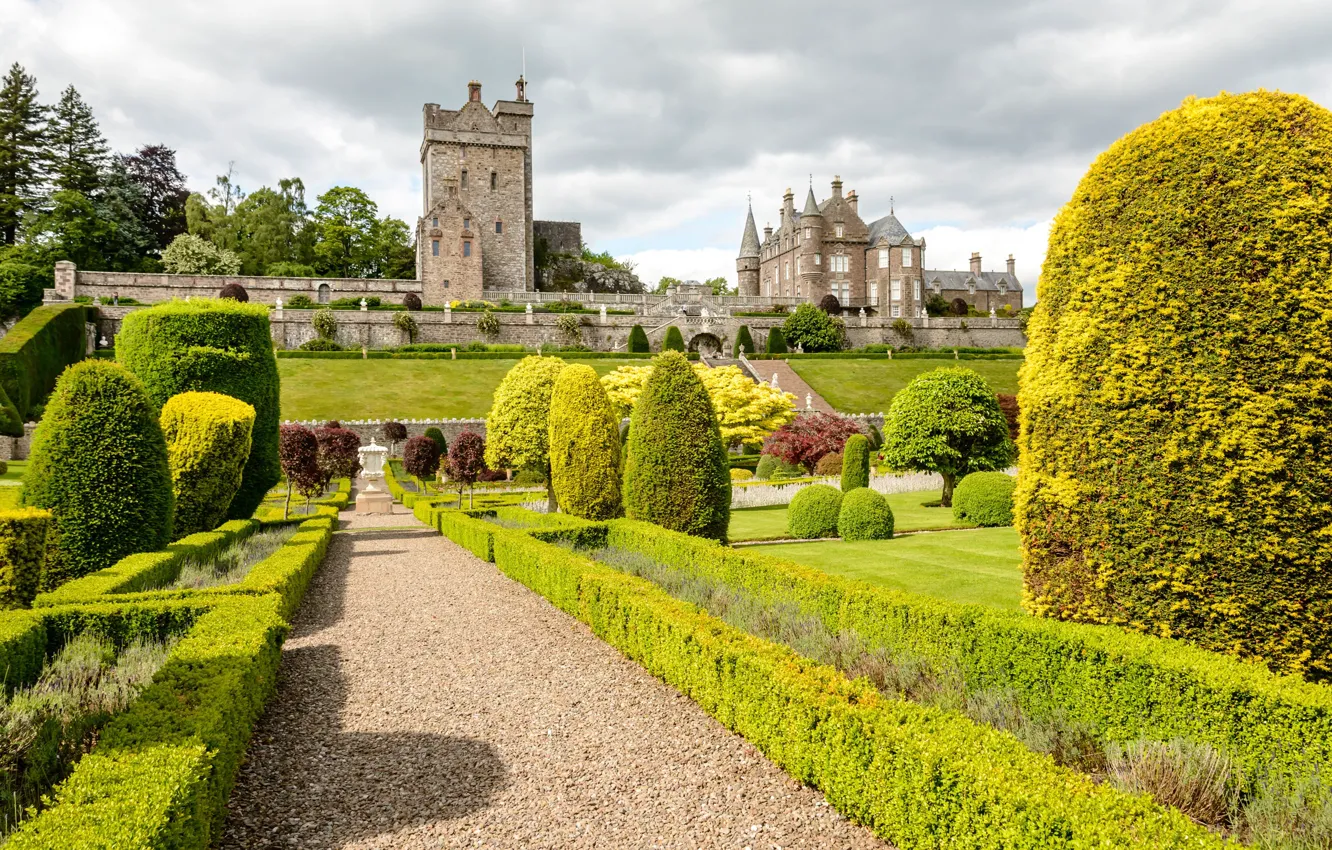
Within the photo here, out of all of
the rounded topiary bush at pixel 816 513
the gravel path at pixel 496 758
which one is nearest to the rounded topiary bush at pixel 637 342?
the rounded topiary bush at pixel 816 513

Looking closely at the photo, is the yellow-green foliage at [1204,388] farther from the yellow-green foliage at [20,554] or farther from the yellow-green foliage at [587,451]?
the yellow-green foliage at [587,451]

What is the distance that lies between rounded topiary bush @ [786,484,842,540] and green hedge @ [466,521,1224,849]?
805cm

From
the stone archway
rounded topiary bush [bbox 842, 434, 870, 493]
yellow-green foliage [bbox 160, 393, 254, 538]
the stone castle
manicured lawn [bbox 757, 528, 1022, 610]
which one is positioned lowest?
manicured lawn [bbox 757, 528, 1022, 610]

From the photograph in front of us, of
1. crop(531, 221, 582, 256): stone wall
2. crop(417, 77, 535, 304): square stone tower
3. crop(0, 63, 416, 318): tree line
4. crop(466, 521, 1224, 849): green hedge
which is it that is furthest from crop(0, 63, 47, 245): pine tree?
crop(466, 521, 1224, 849): green hedge

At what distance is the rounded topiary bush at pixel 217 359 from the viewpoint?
13500 millimetres

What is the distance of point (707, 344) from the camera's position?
191ft

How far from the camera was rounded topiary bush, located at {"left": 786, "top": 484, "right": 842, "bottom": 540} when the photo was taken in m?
14.1

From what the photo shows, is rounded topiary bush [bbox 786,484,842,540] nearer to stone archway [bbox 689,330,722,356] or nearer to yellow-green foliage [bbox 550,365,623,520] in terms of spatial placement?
yellow-green foliage [bbox 550,365,623,520]

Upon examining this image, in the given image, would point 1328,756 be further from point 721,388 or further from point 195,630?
point 721,388

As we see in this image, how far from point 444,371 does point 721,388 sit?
20.1 m

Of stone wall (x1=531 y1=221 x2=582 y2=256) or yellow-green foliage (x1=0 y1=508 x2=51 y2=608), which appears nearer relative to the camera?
yellow-green foliage (x1=0 y1=508 x2=51 y2=608)

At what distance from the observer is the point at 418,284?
58.3 m

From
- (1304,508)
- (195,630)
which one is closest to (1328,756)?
(1304,508)

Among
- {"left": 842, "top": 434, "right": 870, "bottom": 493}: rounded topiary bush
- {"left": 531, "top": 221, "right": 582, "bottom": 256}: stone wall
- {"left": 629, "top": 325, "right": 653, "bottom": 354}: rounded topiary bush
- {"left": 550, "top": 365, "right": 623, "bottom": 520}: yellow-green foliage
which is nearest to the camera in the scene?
{"left": 550, "top": 365, "right": 623, "bottom": 520}: yellow-green foliage
